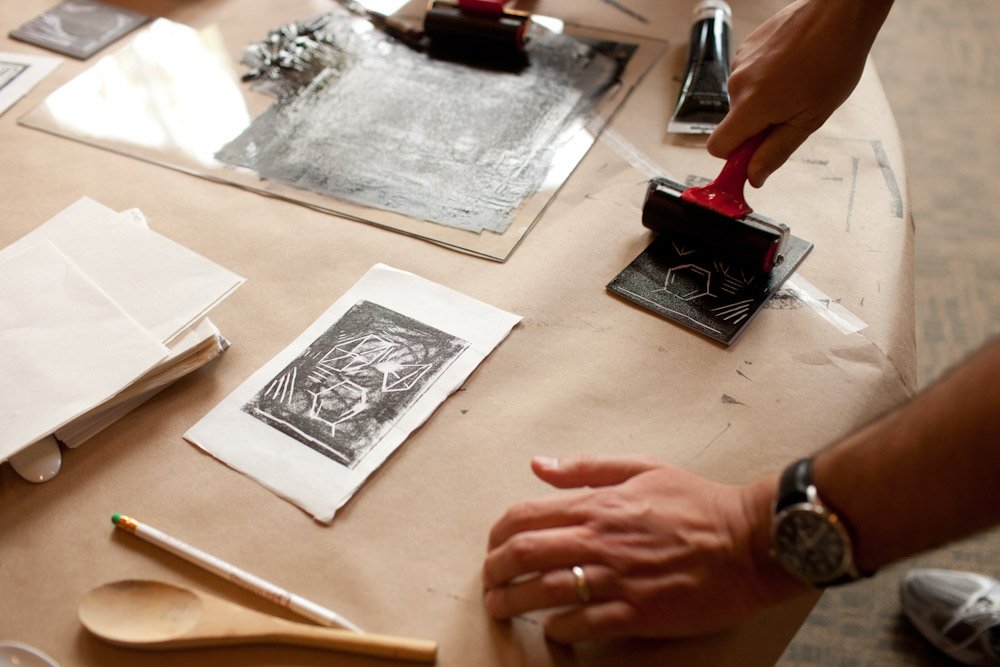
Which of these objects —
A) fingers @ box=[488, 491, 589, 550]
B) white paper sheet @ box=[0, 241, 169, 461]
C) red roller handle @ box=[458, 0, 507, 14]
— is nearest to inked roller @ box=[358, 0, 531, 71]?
red roller handle @ box=[458, 0, 507, 14]

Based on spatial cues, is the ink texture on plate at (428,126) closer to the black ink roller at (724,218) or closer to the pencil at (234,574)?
the black ink roller at (724,218)

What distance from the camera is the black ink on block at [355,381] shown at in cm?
75

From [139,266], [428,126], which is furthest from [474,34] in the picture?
[139,266]

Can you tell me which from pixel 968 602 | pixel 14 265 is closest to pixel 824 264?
pixel 968 602

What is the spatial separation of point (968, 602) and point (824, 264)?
0.75 meters

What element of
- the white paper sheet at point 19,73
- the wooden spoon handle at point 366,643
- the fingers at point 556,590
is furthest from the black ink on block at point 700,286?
the white paper sheet at point 19,73

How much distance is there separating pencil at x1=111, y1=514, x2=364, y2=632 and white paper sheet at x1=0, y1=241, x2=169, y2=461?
0.13 meters

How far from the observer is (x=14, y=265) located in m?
0.87

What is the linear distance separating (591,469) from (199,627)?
342mm

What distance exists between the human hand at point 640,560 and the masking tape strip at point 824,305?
0.29 metres

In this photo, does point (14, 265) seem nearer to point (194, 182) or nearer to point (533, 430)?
point (194, 182)

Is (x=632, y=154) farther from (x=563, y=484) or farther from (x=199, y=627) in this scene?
(x=199, y=627)

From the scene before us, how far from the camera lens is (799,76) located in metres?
0.89

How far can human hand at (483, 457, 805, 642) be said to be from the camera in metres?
0.59
